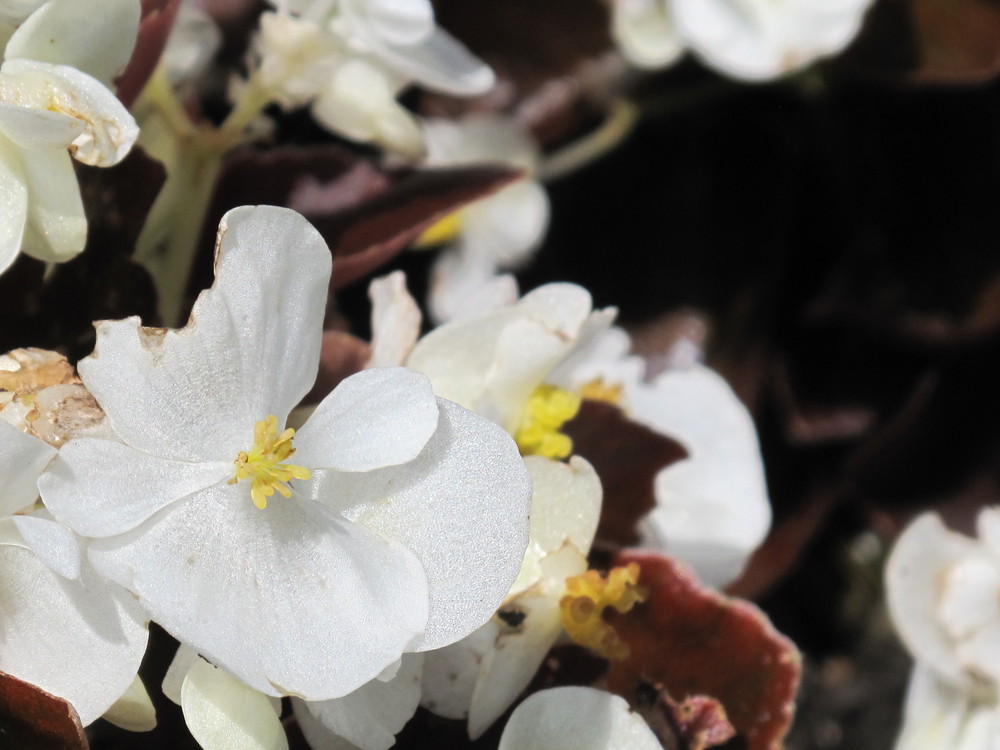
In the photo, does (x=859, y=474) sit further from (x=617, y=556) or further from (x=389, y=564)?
(x=389, y=564)

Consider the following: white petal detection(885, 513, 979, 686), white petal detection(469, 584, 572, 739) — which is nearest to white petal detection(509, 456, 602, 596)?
white petal detection(469, 584, 572, 739)

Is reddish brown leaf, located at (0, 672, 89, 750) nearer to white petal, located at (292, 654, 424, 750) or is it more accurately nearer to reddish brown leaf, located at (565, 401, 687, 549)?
white petal, located at (292, 654, 424, 750)

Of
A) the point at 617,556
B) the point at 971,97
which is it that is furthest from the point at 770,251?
the point at 617,556

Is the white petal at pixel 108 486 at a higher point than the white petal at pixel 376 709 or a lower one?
higher

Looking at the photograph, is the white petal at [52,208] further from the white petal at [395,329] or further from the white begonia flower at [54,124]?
the white petal at [395,329]

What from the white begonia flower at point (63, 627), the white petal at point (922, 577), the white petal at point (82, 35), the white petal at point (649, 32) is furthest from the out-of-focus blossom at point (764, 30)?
the white begonia flower at point (63, 627)

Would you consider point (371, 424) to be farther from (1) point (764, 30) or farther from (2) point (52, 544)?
(1) point (764, 30)
